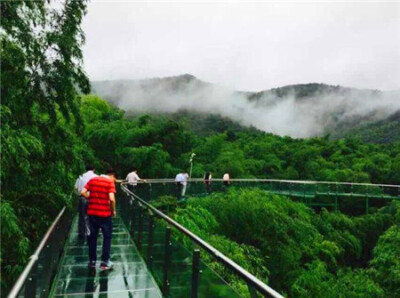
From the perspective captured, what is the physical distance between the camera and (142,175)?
3962 centimetres

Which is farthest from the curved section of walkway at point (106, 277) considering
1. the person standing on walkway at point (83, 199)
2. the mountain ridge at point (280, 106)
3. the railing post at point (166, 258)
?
the mountain ridge at point (280, 106)

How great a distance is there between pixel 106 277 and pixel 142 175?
3226 centimetres

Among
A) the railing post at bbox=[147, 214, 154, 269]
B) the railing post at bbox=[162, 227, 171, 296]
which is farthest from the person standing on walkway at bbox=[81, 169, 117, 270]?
the railing post at bbox=[162, 227, 171, 296]

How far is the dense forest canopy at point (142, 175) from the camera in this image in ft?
24.9

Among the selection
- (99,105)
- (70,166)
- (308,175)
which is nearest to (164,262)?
(70,166)

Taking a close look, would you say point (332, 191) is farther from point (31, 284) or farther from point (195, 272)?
point (31, 284)

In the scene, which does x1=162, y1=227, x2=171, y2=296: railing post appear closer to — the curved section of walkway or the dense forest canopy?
the curved section of walkway

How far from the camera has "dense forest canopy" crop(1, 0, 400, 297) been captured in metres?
7.60

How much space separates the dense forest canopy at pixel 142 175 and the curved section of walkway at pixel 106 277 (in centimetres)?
74

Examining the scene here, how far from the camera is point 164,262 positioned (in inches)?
259

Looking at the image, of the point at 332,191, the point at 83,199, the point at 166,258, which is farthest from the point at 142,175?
the point at 166,258

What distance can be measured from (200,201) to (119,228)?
10.4 m

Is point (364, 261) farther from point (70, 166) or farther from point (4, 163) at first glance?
point (4, 163)

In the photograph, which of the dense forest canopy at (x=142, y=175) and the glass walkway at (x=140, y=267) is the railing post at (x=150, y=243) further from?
the dense forest canopy at (x=142, y=175)
